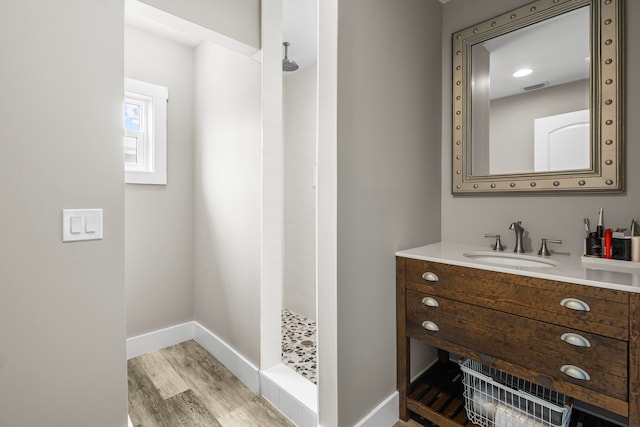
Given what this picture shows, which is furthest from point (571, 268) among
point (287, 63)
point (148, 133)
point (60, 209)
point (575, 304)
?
point (148, 133)

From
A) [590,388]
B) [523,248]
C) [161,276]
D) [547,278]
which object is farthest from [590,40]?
[161,276]

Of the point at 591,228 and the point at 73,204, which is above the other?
the point at 73,204

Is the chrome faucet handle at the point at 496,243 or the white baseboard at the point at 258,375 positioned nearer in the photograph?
the white baseboard at the point at 258,375

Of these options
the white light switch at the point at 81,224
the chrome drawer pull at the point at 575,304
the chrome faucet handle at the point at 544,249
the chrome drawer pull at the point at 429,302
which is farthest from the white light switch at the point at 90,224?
the chrome faucet handle at the point at 544,249

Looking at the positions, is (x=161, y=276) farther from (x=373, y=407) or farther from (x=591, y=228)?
(x=591, y=228)

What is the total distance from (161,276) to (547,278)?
8.45ft

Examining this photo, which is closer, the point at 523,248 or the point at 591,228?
the point at 591,228

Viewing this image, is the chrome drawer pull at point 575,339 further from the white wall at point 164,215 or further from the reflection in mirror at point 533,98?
the white wall at point 164,215

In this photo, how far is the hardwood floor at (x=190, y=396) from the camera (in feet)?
5.65

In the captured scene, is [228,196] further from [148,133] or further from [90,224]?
[90,224]

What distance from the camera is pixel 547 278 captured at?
3.96ft

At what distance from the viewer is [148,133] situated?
101 inches

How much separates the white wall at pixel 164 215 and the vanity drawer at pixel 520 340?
6.41 feet

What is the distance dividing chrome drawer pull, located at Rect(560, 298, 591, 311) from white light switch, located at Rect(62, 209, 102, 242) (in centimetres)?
182
